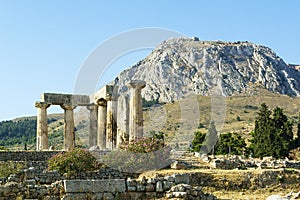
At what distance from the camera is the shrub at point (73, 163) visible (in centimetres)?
2231

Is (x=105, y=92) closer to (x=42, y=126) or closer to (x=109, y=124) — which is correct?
(x=109, y=124)

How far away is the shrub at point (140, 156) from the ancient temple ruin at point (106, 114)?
4.34 m

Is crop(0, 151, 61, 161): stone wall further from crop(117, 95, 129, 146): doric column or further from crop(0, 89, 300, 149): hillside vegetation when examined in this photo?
crop(0, 89, 300, 149): hillside vegetation

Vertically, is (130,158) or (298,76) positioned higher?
(298,76)

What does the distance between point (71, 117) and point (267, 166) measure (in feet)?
55.1

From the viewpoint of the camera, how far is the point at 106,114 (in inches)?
1426

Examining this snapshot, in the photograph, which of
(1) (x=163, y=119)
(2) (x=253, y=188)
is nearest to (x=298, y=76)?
(1) (x=163, y=119)

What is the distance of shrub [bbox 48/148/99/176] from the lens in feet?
73.2

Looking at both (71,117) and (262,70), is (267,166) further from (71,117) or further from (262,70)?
(262,70)

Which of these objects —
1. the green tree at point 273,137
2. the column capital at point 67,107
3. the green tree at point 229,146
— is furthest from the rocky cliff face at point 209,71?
the column capital at point 67,107

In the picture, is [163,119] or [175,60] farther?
[175,60]

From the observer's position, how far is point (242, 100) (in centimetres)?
12512

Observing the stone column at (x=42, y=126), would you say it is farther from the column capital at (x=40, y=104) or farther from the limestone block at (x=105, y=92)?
the limestone block at (x=105, y=92)

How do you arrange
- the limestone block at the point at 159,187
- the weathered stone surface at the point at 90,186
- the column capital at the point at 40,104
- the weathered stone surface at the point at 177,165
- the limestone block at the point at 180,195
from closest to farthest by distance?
1. the weathered stone surface at the point at 90,186
2. the limestone block at the point at 180,195
3. the limestone block at the point at 159,187
4. the weathered stone surface at the point at 177,165
5. the column capital at the point at 40,104
